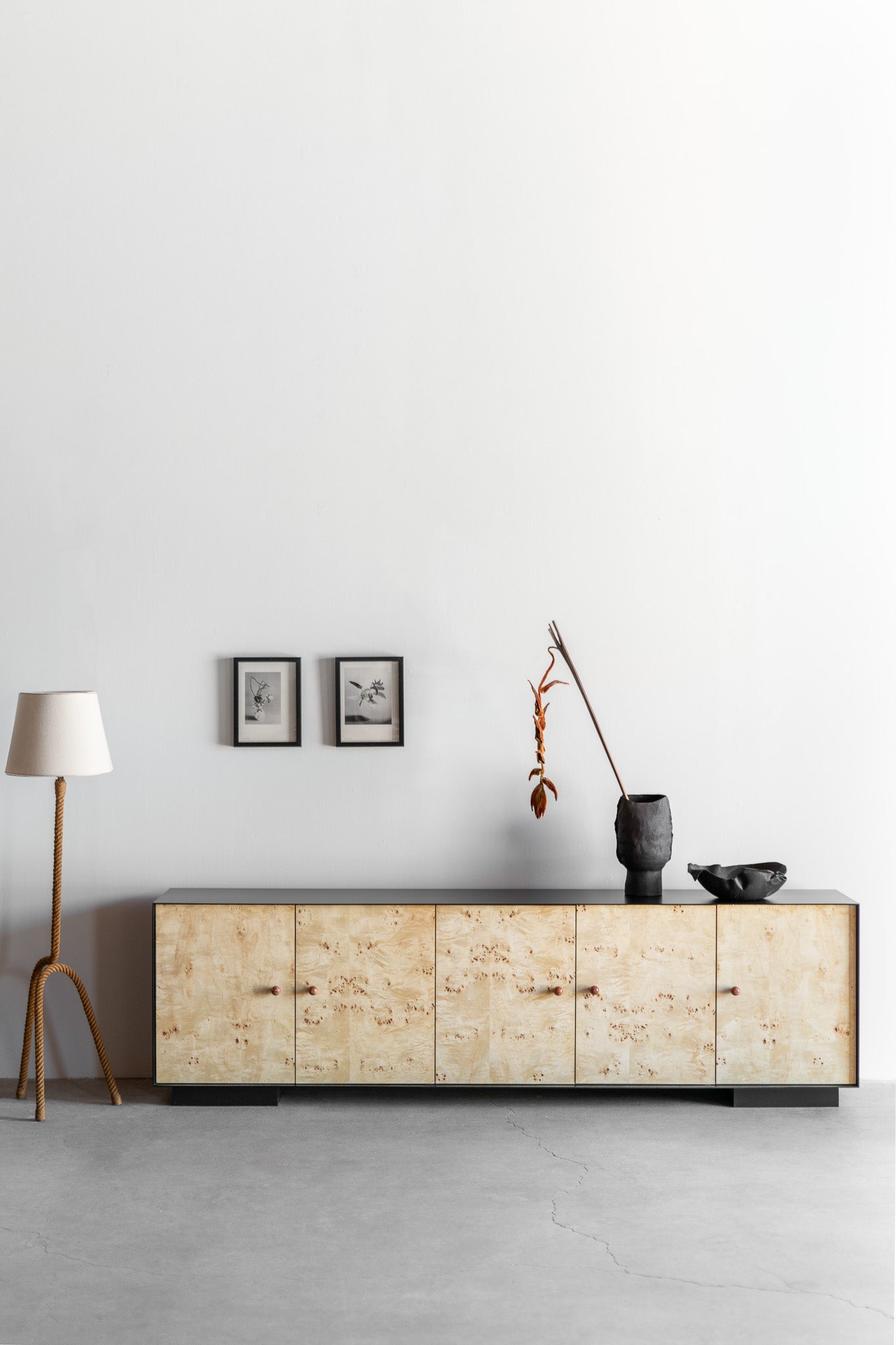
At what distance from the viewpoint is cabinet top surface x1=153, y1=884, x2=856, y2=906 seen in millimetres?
3736

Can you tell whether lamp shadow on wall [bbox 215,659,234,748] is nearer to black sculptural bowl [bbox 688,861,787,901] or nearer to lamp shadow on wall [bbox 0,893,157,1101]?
lamp shadow on wall [bbox 0,893,157,1101]

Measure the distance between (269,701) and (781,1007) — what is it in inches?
81.6

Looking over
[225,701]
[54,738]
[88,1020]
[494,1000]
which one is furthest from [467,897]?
[54,738]

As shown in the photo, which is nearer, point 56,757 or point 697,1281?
point 697,1281

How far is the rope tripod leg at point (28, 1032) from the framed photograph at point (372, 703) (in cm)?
128

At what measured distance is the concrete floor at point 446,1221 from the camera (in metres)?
2.50

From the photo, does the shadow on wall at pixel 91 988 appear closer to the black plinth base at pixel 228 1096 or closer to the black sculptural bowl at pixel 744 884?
the black plinth base at pixel 228 1096

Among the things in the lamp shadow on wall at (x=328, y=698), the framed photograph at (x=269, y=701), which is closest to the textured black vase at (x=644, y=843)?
the lamp shadow on wall at (x=328, y=698)

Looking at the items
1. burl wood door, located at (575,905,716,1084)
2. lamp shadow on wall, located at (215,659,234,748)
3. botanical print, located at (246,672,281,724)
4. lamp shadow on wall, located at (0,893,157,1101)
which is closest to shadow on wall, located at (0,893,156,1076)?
lamp shadow on wall, located at (0,893,157,1101)

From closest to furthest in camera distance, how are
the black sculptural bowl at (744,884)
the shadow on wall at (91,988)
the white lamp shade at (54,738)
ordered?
the white lamp shade at (54,738)
the black sculptural bowl at (744,884)
the shadow on wall at (91,988)

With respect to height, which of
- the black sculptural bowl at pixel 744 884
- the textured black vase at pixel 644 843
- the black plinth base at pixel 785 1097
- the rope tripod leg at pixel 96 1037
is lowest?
the black plinth base at pixel 785 1097

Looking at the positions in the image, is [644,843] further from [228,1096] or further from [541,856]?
[228,1096]

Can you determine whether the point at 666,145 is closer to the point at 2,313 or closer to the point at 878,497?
the point at 878,497

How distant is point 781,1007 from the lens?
3.71 metres
